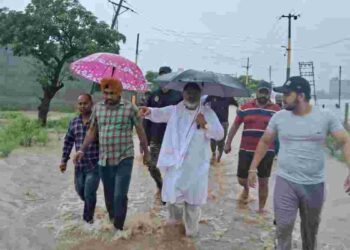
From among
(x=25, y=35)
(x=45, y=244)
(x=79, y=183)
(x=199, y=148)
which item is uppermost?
(x=25, y=35)

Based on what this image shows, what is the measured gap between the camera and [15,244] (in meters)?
5.38

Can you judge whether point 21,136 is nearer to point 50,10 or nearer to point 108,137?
point 50,10

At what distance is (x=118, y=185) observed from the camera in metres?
5.43

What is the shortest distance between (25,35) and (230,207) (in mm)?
13096

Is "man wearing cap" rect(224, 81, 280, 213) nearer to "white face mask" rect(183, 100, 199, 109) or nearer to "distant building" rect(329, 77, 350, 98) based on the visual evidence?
"white face mask" rect(183, 100, 199, 109)

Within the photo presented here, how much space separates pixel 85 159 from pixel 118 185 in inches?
21.6

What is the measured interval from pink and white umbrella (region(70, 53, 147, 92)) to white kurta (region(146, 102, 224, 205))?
71 cm

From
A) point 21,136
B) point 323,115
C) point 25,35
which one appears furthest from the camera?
point 25,35

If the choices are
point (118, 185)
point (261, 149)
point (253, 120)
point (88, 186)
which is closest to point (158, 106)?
point (253, 120)

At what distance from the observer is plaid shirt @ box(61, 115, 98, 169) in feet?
18.8

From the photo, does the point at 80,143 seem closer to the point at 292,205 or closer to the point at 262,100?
the point at 262,100

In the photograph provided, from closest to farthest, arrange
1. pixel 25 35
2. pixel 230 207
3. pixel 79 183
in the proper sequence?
pixel 79 183
pixel 230 207
pixel 25 35

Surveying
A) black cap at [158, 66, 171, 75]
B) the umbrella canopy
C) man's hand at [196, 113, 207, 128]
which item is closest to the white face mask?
man's hand at [196, 113, 207, 128]

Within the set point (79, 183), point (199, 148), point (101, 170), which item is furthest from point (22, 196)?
point (199, 148)
